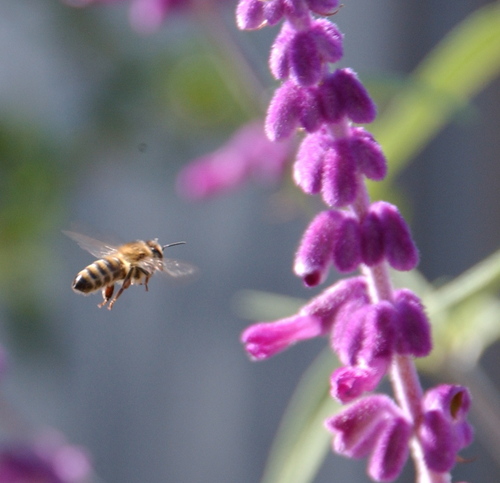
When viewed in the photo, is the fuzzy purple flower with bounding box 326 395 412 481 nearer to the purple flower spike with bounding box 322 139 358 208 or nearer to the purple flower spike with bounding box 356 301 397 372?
the purple flower spike with bounding box 356 301 397 372

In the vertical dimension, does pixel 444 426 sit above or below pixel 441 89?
below

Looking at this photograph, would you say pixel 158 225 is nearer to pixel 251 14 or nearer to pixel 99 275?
pixel 99 275

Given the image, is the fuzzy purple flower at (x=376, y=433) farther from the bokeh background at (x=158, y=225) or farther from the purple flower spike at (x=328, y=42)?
the bokeh background at (x=158, y=225)

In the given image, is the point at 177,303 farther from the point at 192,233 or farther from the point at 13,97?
the point at 13,97

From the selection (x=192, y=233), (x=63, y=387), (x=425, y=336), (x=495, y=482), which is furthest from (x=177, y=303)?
(x=425, y=336)

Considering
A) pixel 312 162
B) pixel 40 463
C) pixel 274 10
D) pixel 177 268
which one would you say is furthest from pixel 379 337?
pixel 40 463
